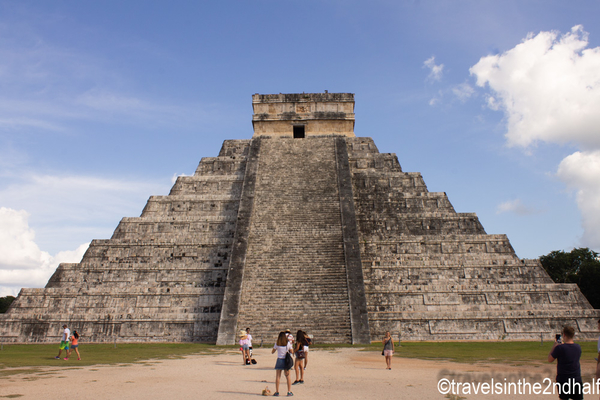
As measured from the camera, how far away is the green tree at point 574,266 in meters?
28.5

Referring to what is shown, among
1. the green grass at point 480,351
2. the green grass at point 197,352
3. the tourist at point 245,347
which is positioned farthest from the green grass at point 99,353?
the green grass at point 480,351

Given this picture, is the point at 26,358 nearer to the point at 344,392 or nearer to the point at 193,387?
the point at 193,387

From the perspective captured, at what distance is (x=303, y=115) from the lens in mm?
24781

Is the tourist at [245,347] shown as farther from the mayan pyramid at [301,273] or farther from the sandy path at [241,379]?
the mayan pyramid at [301,273]

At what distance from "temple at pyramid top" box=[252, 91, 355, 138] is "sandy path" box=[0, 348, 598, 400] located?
16831 millimetres

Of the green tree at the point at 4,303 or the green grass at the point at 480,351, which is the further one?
the green tree at the point at 4,303

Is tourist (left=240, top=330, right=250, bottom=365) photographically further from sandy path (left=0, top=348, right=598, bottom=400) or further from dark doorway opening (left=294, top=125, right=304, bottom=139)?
dark doorway opening (left=294, top=125, right=304, bottom=139)

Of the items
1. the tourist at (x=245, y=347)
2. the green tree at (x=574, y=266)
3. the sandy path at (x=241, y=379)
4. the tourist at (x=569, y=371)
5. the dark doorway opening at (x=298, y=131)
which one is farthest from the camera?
the green tree at (x=574, y=266)

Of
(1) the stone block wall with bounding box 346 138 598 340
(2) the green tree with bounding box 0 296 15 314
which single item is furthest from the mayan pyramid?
(2) the green tree with bounding box 0 296 15 314

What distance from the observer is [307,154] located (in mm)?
21766

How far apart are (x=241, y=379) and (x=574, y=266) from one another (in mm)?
33863

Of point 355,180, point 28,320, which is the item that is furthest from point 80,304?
point 355,180

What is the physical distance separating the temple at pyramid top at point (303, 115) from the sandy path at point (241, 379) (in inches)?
663

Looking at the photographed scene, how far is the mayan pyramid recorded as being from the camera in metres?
Result: 13.9
